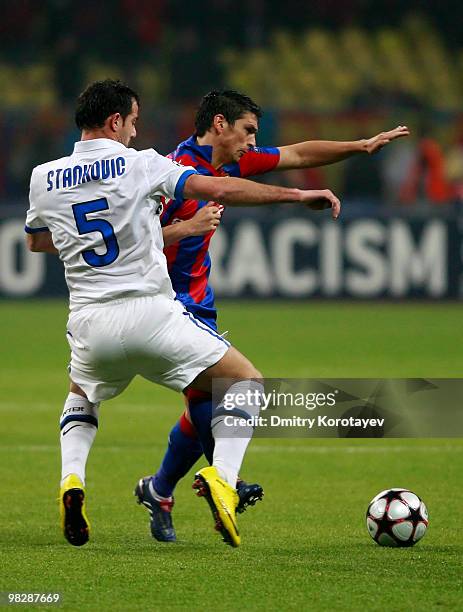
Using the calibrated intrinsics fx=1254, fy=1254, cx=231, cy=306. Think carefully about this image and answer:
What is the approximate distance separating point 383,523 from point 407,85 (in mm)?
16557

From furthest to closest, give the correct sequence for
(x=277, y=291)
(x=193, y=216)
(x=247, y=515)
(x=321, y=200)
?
(x=277, y=291) < (x=247, y=515) < (x=193, y=216) < (x=321, y=200)

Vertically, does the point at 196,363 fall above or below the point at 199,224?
below

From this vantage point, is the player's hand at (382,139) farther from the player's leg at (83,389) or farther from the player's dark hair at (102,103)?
the player's leg at (83,389)

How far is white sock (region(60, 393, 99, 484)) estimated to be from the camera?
197 inches

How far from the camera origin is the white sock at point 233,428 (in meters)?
4.83

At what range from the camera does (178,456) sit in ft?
18.2

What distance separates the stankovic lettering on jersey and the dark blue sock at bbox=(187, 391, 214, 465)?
1033mm

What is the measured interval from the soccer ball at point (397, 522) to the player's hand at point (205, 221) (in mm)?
1361

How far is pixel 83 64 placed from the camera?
67.4 ft

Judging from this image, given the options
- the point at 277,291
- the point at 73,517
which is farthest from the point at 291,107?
the point at 73,517

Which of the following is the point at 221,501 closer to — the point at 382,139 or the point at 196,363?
the point at 196,363

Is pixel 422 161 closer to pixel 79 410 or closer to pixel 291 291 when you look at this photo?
pixel 291 291

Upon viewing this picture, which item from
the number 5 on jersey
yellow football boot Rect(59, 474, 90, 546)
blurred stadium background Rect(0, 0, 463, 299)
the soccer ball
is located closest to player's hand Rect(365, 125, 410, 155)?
the number 5 on jersey

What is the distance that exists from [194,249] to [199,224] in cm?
52
